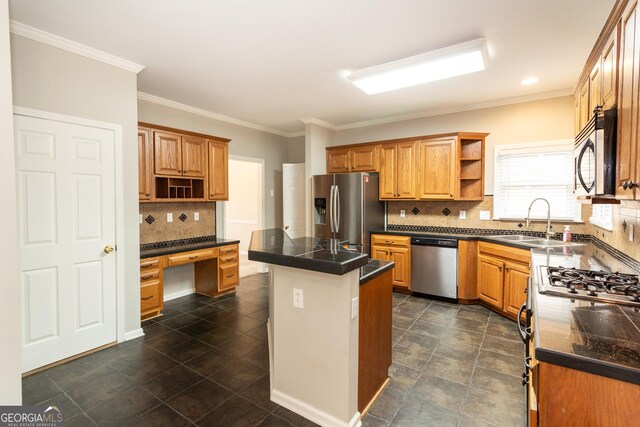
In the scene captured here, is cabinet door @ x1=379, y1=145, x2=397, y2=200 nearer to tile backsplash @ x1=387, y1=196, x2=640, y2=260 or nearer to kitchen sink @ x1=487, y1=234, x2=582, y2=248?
tile backsplash @ x1=387, y1=196, x2=640, y2=260

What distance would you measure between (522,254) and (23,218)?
4.74 m

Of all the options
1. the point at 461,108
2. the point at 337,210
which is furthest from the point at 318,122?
the point at 461,108

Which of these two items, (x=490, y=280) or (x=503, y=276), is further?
(x=490, y=280)

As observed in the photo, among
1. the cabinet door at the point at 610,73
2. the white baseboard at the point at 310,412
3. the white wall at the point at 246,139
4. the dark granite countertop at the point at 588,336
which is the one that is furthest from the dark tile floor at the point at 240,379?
the white wall at the point at 246,139

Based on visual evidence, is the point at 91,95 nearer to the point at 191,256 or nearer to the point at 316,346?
the point at 191,256

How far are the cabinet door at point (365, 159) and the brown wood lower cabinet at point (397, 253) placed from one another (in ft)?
3.73

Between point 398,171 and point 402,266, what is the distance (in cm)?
147

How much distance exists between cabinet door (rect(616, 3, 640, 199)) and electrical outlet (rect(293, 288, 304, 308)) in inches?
68.7

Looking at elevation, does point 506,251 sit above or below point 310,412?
above

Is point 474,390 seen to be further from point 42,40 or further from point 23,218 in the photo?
point 42,40

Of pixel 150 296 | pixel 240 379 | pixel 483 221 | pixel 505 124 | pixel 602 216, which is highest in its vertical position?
pixel 505 124

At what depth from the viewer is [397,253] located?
4566 millimetres

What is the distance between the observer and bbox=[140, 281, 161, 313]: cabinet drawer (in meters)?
3.52

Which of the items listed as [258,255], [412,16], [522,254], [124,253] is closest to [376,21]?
[412,16]
